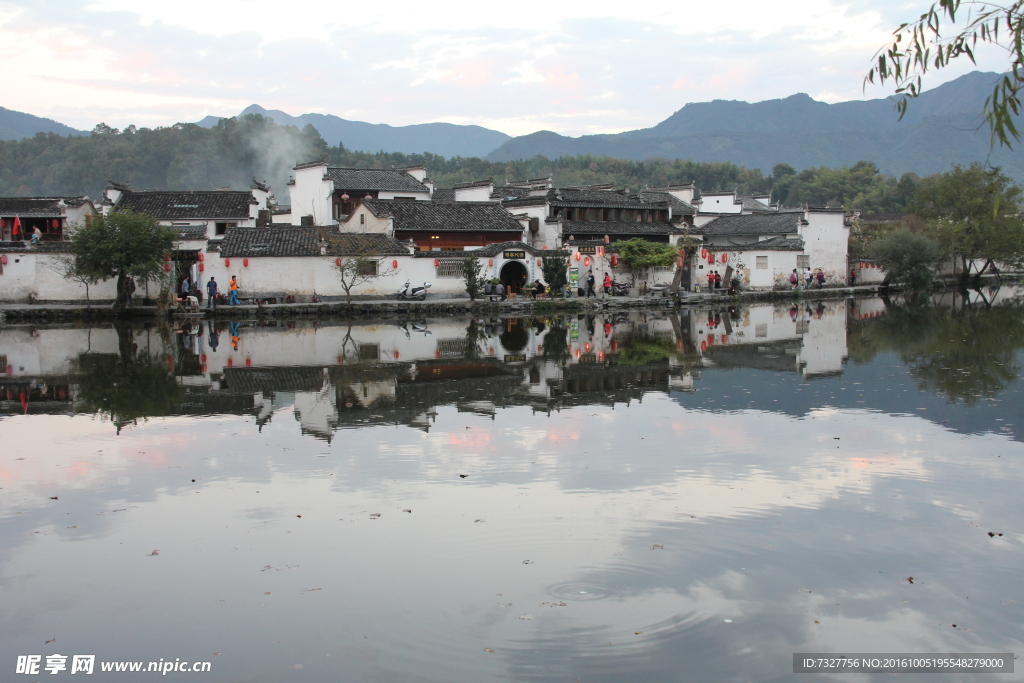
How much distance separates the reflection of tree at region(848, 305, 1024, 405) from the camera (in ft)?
47.8

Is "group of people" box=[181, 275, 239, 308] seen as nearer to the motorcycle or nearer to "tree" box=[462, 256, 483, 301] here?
the motorcycle

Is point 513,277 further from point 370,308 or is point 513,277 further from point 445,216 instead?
point 370,308

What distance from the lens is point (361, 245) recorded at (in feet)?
107

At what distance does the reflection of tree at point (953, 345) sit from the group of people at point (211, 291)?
21.5 meters

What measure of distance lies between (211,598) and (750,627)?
149 inches

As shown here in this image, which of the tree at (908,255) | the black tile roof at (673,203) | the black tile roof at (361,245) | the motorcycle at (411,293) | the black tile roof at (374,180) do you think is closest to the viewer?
the black tile roof at (361,245)

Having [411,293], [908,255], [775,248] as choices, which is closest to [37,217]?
[411,293]

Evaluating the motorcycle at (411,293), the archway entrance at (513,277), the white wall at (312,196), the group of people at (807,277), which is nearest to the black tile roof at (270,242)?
the motorcycle at (411,293)

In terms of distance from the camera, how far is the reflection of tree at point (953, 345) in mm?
14578

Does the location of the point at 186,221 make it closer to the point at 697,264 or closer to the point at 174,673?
the point at 697,264

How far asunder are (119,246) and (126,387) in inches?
608

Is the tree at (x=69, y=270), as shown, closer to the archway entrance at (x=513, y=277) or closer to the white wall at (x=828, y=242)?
the archway entrance at (x=513, y=277)

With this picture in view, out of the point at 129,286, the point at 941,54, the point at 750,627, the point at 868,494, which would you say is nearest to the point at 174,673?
the point at 750,627

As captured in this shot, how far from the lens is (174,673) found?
16.6 ft
